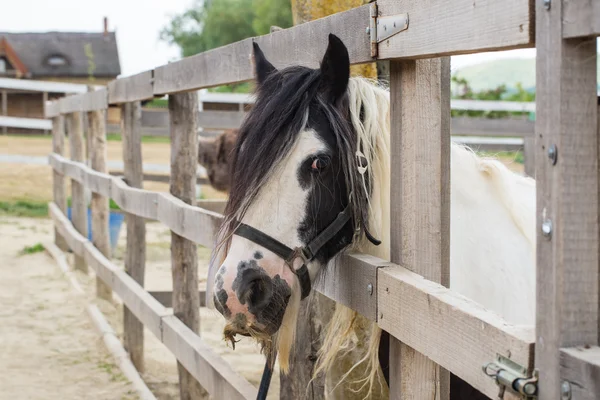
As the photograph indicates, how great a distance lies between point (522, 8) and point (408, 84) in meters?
0.60

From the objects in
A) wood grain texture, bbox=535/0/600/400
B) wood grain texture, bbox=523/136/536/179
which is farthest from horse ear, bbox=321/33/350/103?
wood grain texture, bbox=523/136/536/179

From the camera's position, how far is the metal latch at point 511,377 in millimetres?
1249

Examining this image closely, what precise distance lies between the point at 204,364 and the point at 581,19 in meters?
2.42

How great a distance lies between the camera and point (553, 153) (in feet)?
3.90

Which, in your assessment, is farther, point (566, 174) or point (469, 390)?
point (469, 390)

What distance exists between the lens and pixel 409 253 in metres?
1.90

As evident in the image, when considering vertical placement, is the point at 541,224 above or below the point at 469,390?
above

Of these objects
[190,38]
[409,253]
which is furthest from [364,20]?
[190,38]

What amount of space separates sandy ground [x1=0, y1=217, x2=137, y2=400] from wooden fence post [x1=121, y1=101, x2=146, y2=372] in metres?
0.20

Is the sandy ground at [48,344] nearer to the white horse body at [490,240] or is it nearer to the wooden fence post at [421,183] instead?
the white horse body at [490,240]

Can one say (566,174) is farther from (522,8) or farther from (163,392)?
(163,392)

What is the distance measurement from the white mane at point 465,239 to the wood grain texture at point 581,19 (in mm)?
1092

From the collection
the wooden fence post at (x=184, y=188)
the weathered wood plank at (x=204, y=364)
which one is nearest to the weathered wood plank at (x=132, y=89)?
the wooden fence post at (x=184, y=188)

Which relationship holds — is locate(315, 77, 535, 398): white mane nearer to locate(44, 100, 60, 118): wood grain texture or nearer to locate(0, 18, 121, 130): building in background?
locate(44, 100, 60, 118): wood grain texture
